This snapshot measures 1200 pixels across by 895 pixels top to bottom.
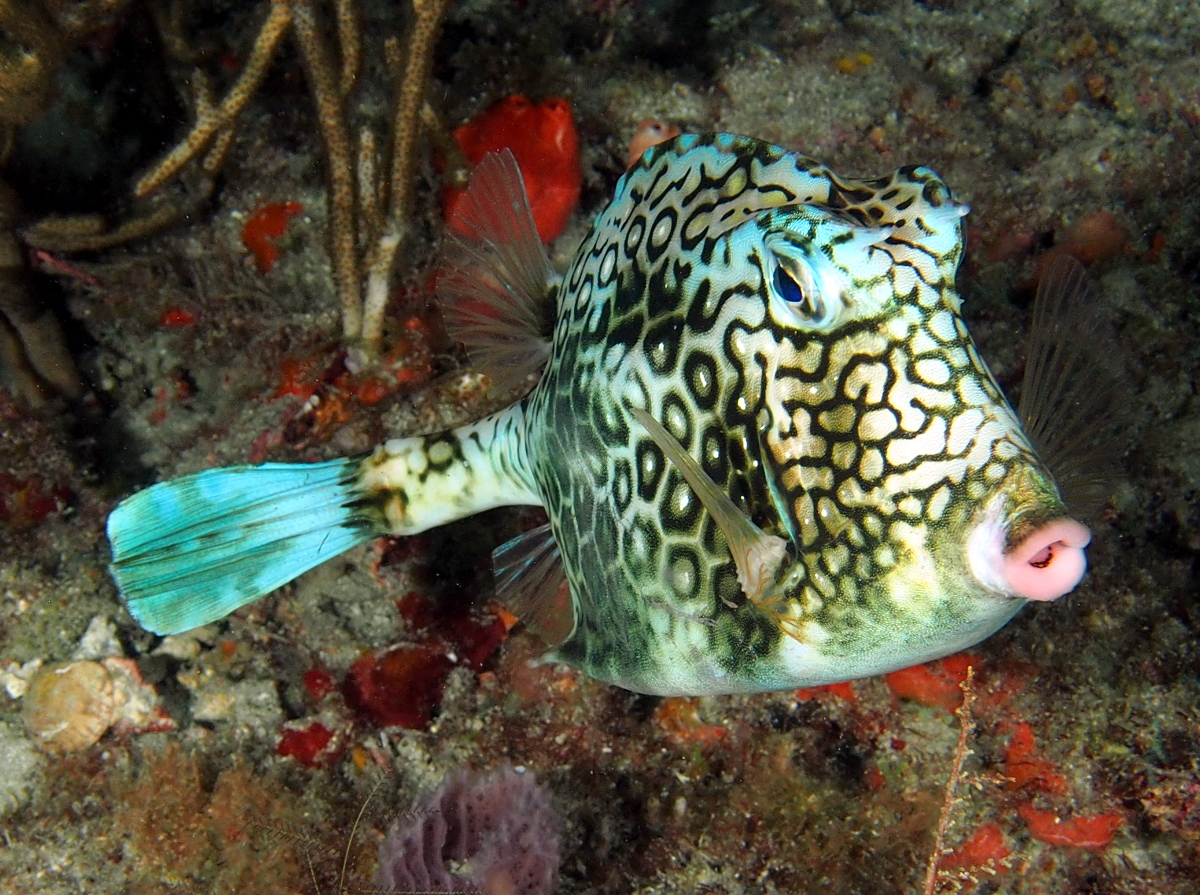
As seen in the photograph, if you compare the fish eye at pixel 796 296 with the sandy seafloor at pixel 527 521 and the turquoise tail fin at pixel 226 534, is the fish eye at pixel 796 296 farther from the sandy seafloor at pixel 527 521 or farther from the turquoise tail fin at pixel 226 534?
the sandy seafloor at pixel 527 521

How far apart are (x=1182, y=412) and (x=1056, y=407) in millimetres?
1725

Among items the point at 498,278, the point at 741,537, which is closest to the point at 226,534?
the point at 498,278

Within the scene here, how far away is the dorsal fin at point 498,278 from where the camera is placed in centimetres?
228

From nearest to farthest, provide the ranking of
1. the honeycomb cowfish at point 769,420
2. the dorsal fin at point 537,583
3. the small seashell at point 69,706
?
the honeycomb cowfish at point 769,420 → the dorsal fin at point 537,583 → the small seashell at point 69,706

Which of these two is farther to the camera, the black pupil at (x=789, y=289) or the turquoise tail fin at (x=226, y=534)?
the turquoise tail fin at (x=226, y=534)

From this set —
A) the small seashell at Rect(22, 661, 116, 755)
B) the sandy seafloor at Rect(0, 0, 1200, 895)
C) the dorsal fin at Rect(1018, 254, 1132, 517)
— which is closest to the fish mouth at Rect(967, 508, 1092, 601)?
the dorsal fin at Rect(1018, 254, 1132, 517)

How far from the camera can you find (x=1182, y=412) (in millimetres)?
3211

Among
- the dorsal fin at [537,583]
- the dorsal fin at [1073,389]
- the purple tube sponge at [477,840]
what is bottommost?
the purple tube sponge at [477,840]

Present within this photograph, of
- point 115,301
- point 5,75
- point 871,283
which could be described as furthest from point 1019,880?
point 5,75

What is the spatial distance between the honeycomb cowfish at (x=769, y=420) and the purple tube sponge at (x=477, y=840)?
40.6 inches

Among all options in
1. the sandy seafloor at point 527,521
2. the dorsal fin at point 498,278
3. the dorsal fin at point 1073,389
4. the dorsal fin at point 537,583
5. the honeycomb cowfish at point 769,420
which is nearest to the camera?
the honeycomb cowfish at point 769,420

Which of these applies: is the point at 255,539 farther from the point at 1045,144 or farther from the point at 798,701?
the point at 1045,144

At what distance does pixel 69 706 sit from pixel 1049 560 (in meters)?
3.70

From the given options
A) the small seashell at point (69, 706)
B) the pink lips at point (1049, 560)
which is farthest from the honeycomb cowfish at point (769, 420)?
the small seashell at point (69, 706)
